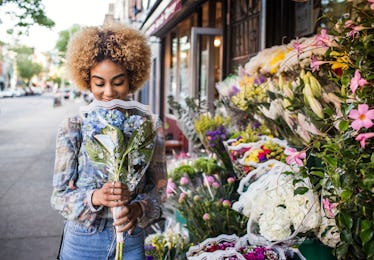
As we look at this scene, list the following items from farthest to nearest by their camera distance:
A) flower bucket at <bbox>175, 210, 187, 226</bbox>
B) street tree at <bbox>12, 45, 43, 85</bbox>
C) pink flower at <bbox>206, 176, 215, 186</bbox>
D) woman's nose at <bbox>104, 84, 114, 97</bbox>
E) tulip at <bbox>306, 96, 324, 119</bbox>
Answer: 1. street tree at <bbox>12, 45, 43, 85</bbox>
2. flower bucket at <bbox>175, 210, 187, 226</bbox>
3. pink flower at <bbox>206, 176, 215, 186</bbox>
4. woman's nose at <bbox>104, 84, 114, 97</bbox>
5. tulip at <bbox>306, 96, 324, 119</bbox>

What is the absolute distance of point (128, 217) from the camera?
1.95 metres

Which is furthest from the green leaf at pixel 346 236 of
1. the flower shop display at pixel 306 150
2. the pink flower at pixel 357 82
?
the pink flower at pixel 357 82

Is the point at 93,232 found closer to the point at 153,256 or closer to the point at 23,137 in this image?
the point at 153,256

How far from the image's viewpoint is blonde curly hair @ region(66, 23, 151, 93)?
2160 millimetres

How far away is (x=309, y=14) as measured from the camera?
4.14 meters

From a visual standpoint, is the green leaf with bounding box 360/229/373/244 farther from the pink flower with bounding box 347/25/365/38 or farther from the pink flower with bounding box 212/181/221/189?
the pink flower with bounding box 212/181/221/189

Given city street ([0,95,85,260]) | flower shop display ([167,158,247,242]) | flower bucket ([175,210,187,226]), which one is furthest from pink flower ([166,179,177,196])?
city street ([0,95,85,260])

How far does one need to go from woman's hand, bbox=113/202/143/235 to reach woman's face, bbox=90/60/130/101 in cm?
50

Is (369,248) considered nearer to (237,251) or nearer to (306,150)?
(306,150)

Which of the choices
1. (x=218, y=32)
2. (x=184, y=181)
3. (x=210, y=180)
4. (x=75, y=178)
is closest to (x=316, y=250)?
(x=75, y=178)

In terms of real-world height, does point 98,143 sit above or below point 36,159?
above

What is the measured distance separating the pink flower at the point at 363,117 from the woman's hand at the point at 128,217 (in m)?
1.08

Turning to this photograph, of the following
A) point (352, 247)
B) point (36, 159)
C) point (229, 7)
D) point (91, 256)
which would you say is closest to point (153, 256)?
point (91, 256)

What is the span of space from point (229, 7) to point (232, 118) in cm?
302
